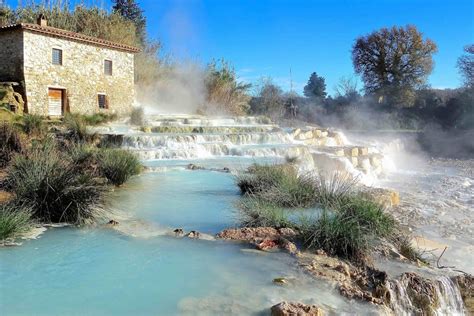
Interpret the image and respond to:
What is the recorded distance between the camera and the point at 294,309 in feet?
10.3

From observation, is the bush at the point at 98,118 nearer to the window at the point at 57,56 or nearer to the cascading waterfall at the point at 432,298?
the window at the point at 57,56

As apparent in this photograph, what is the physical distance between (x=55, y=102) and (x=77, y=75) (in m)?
1.57

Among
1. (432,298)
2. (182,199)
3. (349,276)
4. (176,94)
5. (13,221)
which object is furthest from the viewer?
(176,94)

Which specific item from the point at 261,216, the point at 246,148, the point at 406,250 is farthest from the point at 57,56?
the point at 406,250

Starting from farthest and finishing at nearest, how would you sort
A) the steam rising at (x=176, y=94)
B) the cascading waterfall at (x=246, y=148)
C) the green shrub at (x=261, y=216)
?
the steam rising at (x=176, y=94) → the cascading waterfall at (x=246, y=148) → the green shrub at (x=261, y=216)

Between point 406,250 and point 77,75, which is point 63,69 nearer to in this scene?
point 77,75

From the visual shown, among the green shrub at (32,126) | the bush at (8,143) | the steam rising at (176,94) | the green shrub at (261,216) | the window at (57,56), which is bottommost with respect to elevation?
the green shrub at (261,216)

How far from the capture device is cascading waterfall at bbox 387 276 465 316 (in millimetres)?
3721

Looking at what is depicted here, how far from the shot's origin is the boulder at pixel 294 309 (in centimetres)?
308

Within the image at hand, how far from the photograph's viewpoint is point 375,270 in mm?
4043

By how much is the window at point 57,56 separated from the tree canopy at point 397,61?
22416 millimetres

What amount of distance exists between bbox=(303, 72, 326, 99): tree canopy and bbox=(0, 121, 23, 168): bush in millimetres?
35333

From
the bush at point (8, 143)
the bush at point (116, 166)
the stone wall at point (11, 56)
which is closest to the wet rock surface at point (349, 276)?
the bush at point (116, 166)

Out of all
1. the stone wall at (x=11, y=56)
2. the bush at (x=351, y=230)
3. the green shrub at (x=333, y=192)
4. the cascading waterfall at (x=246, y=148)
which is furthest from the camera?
the stone wall at (x=11, y=56)
